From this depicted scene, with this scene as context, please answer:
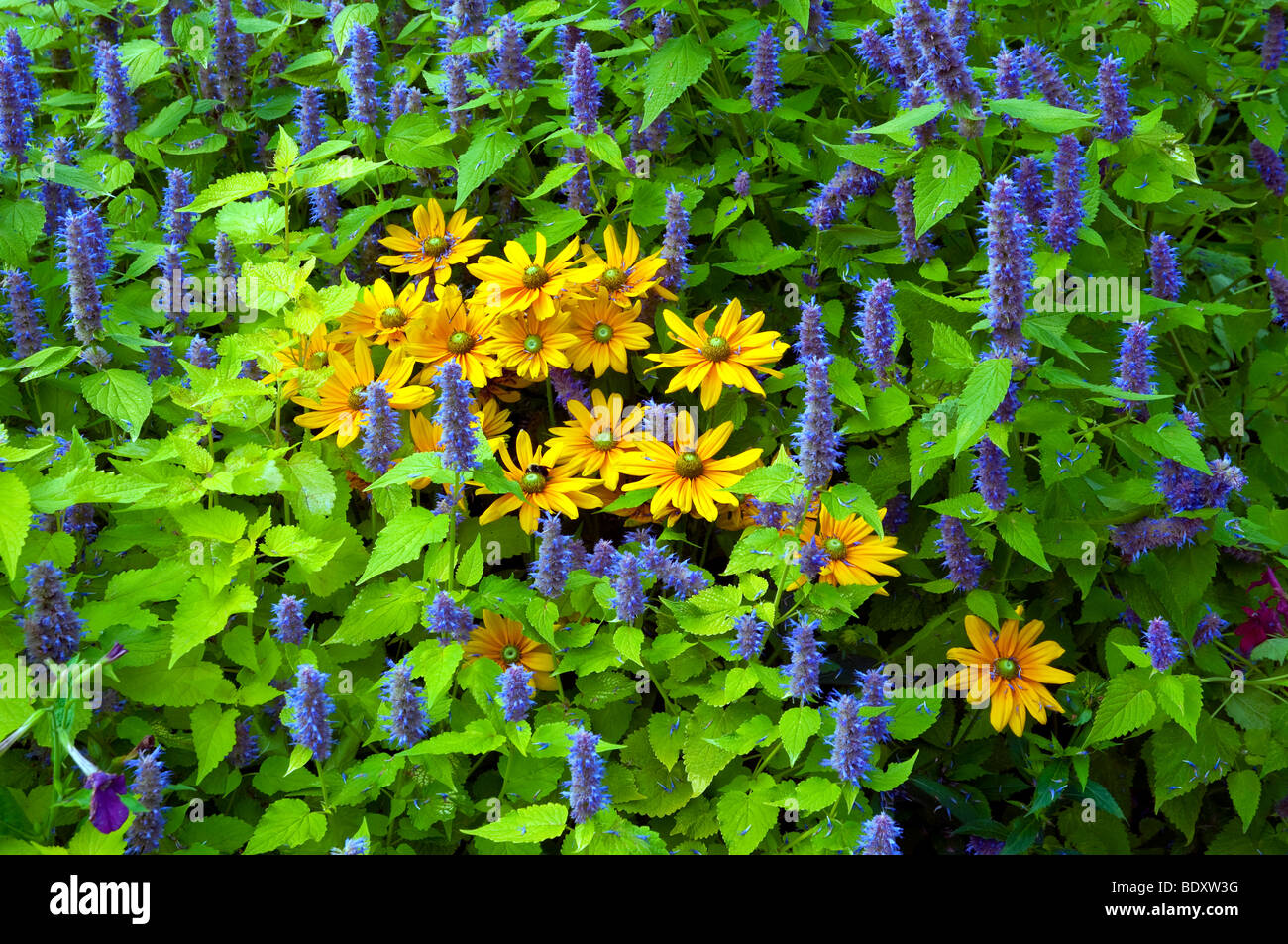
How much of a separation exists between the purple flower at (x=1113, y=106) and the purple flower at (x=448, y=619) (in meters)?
1.61

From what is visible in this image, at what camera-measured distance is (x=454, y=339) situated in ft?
8.20

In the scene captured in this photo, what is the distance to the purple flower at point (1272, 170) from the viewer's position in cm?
292

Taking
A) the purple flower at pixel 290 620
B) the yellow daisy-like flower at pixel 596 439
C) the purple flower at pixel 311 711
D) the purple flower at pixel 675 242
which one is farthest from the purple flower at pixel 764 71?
the purple flower at pixel 311 711

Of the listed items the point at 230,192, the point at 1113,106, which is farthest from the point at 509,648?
the point at 1113,106

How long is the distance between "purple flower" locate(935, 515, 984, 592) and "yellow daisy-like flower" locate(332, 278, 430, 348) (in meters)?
1.21

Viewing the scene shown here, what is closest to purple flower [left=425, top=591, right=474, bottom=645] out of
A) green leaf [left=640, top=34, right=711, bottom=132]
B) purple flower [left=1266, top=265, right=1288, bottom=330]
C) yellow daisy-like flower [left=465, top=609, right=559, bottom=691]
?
yellow daisy-like flower [left=465, top=609, right=559, bottom=691]

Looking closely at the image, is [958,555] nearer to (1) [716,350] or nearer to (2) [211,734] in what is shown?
(1) [716,350]

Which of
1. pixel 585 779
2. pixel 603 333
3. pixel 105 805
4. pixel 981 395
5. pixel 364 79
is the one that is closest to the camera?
pixel 105 805

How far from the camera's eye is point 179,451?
2.16 metres

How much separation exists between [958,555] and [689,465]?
0.55 m

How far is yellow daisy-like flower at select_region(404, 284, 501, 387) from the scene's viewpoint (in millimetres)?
2469

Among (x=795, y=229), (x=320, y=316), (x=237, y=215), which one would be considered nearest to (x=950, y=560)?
(x=795, y=229)
